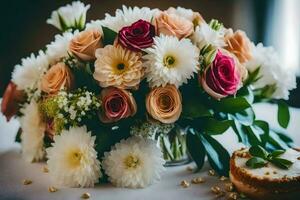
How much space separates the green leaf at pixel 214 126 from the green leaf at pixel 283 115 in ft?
0.73

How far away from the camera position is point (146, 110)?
3.77 ft

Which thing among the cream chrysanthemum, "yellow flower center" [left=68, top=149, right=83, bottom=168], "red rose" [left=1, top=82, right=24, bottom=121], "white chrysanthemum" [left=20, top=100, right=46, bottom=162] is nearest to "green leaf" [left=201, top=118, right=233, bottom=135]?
the cream chrysanthemum

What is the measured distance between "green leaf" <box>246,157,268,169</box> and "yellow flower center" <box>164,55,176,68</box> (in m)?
0.28

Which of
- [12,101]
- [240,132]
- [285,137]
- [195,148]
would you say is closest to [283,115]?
[285,137]

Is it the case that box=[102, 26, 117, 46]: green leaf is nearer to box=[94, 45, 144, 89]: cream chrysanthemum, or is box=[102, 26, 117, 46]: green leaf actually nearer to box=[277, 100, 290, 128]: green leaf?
box=[94, 45, 144, 89]: cream chrysanthemum

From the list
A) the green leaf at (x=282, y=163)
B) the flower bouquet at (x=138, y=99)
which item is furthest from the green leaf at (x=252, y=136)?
the green leaf at (x=282, y=163)

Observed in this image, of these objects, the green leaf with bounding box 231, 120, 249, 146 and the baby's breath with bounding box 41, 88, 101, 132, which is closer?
the baby's breath with bounding box 41, 88, 101, 132

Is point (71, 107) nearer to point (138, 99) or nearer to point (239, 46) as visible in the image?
point (138, 99)

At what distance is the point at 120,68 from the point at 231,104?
290 millimetres

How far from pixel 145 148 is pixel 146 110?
3.7 inches

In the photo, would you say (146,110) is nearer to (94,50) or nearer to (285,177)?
(94,50)

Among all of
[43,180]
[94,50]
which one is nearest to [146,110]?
[94,50]

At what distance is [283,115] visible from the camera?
133cm

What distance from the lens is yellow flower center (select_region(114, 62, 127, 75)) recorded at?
112 centimetres
